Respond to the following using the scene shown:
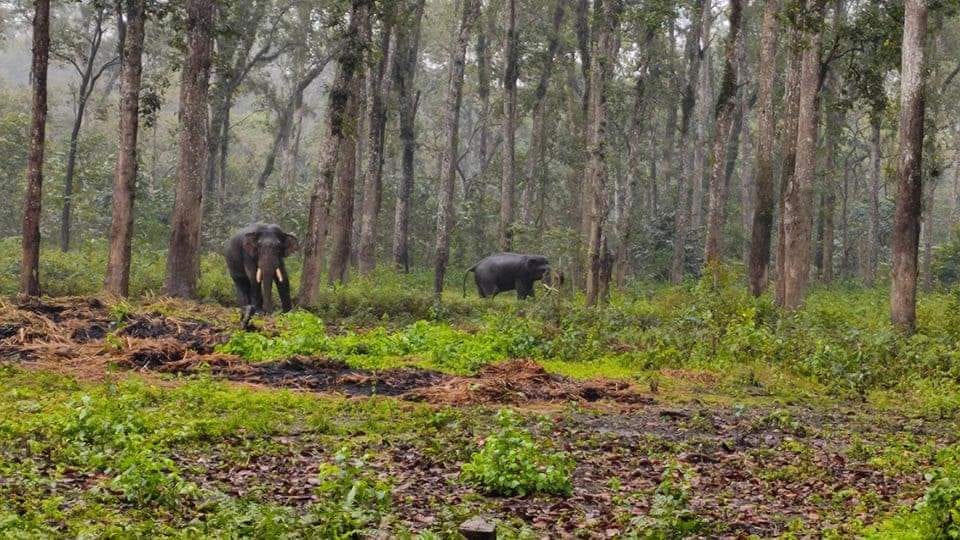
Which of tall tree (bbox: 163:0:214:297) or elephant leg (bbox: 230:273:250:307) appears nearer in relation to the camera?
tall tree (bbox: 163:0:214:297)

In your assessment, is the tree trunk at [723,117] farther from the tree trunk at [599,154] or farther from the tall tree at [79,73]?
the tall tree at [79,73]

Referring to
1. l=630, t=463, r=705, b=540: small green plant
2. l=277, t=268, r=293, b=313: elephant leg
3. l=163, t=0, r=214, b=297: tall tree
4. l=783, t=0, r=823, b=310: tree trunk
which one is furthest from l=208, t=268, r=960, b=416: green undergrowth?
l=630, t=463, r=705, b=540: small green plant

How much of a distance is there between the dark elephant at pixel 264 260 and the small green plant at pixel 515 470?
14.0m

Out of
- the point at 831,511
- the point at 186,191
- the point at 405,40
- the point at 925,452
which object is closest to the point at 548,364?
the point at 925,452

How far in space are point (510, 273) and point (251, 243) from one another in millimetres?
→ 11948

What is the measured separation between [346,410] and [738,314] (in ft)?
30.1

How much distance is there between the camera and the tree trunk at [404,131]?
1454 inches

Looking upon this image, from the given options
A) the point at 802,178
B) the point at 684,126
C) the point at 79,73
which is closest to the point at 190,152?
the point at 802,178

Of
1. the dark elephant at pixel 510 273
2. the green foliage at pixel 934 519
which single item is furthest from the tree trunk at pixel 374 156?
the green foliage at pixel 934 519

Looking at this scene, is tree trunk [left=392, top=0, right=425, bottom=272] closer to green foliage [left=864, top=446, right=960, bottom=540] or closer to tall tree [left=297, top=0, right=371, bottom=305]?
tall tree [left=297, top=0, right=371, bottom=305]

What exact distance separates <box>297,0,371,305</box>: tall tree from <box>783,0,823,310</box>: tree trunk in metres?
8.83

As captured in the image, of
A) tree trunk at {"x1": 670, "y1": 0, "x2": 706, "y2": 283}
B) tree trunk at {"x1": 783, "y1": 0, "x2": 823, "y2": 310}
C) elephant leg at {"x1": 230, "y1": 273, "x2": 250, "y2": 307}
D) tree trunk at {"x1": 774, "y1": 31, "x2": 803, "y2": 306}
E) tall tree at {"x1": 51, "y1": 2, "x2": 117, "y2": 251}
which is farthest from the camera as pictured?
tree trunk at {"x1": 670, "y1": 0, "x2": 706, "y2": 283}

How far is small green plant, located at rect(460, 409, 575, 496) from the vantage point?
780 cm

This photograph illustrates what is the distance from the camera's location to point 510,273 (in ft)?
109
